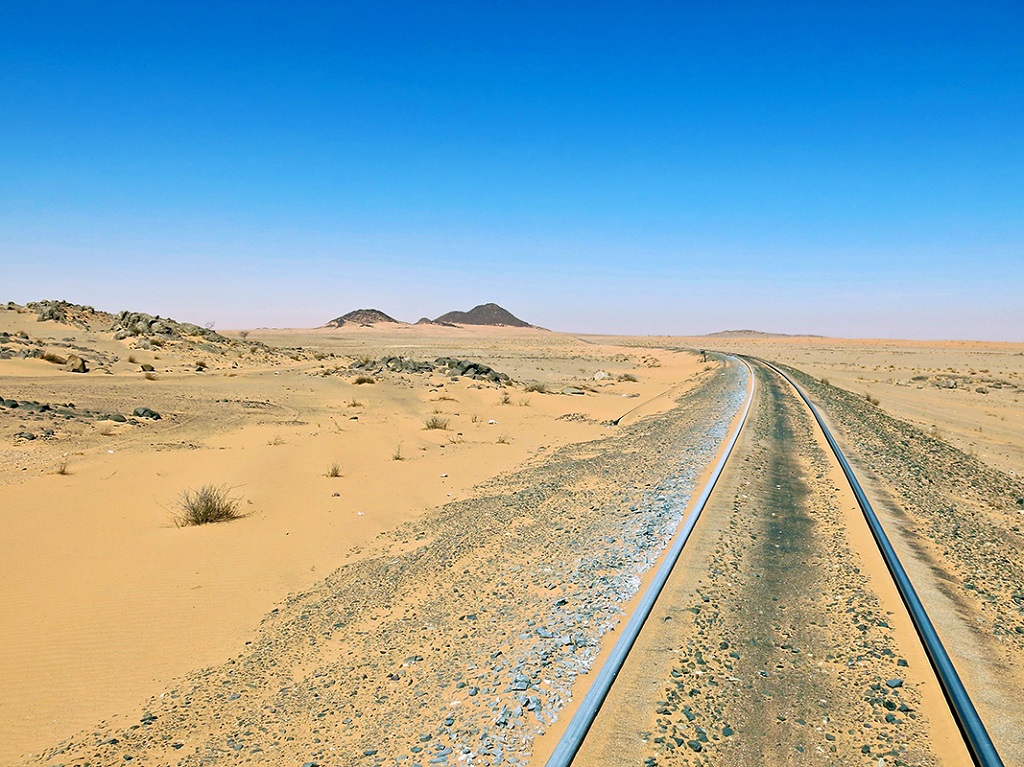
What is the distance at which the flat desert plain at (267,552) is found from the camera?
4.91 metres

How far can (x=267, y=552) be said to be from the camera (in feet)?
28.4

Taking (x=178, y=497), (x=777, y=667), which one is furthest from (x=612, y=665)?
(x=178, y=497)

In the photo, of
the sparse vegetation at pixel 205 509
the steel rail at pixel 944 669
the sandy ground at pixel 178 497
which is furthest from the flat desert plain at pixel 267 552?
the steel rail at pixel 944 669

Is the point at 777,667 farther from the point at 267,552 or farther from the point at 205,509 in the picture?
the point at 205,509

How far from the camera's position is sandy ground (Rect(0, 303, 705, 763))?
19.4ft

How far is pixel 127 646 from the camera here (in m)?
6.12

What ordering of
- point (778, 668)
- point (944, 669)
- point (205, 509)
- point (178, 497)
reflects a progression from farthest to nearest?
point (178, 497)
point (205, 509)
point (778, 668)
point (944, 669)

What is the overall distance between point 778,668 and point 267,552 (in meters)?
6.86

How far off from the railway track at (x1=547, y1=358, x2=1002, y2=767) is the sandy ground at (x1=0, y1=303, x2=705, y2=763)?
4.17 meters

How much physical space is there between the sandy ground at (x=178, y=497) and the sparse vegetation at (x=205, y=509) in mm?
245

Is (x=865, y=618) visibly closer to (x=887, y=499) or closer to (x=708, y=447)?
(x=887, y=499)

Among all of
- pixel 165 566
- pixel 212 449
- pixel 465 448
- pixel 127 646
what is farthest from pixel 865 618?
pixel 212 449

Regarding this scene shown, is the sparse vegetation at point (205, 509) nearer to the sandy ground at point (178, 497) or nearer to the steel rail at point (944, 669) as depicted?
the sandy ground at point (178, 497)

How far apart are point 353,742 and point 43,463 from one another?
10.8 m
